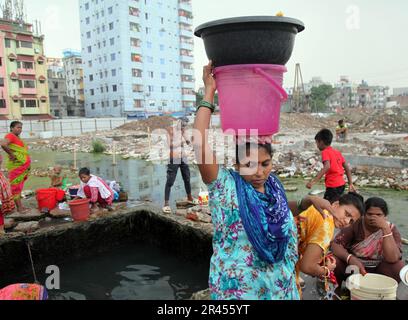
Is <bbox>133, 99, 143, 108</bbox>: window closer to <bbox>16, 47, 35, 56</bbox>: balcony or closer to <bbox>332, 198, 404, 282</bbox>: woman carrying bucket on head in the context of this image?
<bbox>16, 47, 35, 56</bbox>: balcony

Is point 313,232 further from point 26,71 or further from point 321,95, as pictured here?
point 321,95

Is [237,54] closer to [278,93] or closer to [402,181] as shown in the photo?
[278,93]

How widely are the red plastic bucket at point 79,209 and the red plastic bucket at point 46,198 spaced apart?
1093 mm

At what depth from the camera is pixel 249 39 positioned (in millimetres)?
1647

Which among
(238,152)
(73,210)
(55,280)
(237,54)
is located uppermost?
(237,54)

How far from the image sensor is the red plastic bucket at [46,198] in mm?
5582

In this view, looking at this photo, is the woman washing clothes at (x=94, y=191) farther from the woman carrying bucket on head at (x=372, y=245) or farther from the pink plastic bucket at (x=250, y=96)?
the pink plastic bucket at (x=250, y=96)

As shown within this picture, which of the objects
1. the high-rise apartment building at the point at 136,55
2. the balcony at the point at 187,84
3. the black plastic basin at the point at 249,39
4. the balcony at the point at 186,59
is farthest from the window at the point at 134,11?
the black plastic basin at the point at 249,39

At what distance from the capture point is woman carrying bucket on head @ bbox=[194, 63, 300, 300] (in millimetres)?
1437

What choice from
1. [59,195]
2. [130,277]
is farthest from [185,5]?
[130,277]
